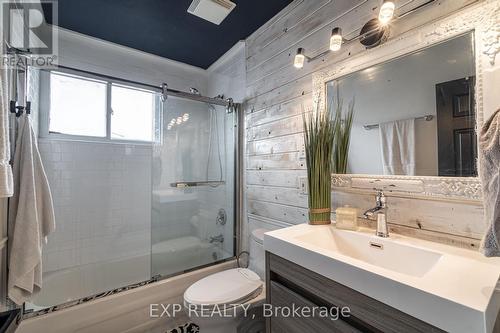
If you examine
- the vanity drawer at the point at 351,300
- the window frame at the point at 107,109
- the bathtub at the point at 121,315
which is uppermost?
the window frame at the point at 107,109

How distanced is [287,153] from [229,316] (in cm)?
106

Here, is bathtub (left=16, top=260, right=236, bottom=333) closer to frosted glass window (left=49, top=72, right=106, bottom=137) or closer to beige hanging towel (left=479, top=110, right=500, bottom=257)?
frosted glass window (left=49, top=72, right=106, bottom=137)

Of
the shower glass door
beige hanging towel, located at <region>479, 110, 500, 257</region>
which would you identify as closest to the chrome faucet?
beige hanging towel, located at <region>479, 110, 500, 257</region>

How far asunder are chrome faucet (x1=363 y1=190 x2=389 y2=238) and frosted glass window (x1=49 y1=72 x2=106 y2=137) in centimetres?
230

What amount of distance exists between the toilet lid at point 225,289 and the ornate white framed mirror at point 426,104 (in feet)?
2.76

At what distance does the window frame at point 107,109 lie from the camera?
1.57 m

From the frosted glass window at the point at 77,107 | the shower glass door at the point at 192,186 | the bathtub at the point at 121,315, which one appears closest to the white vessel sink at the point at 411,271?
the bathtub at the point at 121,315

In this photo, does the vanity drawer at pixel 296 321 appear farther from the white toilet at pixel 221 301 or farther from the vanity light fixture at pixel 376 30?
the vanity light fixture at pixel 376 30

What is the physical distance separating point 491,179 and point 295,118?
3.47 feet

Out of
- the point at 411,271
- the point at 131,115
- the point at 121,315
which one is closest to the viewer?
the point at 411,271

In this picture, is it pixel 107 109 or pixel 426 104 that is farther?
pixel 107 109

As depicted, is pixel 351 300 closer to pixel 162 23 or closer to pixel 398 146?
pixel 398 146

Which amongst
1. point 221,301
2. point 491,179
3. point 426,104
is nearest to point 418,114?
point 426,104

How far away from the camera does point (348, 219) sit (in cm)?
107
